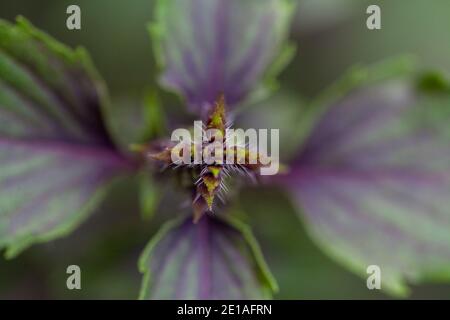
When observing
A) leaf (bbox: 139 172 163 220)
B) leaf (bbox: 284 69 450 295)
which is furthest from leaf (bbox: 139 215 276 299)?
leaf (bbox: 284 69 450 295)

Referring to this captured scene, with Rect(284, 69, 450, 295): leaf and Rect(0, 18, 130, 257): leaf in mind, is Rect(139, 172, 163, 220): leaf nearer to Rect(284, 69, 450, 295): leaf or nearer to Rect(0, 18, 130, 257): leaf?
Rect(0, 18, 130, 257): leaf

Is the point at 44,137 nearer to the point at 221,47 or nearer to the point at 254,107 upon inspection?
the point at 221,47

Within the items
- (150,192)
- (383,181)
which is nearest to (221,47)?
(150,192)

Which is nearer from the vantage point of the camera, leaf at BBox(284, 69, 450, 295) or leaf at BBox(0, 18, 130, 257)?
leaf at BBox(0, 18, 130, 257)

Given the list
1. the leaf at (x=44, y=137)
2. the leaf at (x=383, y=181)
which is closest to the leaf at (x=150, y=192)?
Answer: the leaf at (x=44, y=137)

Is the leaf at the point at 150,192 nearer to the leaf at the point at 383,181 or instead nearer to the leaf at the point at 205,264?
the leaf at the point at 205,264
